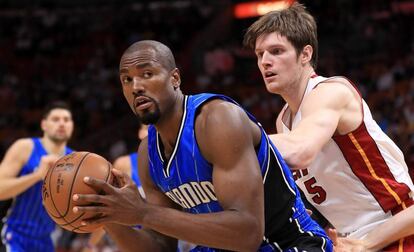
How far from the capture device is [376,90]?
11383mm

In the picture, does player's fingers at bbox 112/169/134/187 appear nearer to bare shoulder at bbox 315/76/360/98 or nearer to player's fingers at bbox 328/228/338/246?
player's fingers at bbox 328/228/338/246

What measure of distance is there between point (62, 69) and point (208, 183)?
14974 millimetres

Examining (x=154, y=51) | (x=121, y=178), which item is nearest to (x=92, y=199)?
(x=121, y=178)

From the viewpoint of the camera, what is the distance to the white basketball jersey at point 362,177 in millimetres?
3229

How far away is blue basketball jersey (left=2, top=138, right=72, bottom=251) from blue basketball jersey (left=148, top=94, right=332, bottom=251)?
3.19 metres

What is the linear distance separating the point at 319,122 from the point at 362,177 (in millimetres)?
401

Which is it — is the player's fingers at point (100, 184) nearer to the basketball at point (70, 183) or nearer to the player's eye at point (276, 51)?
the basketball at point (70, 183)

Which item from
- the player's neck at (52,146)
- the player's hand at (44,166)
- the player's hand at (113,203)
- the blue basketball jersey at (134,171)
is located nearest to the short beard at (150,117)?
the player's hand at (113,203)

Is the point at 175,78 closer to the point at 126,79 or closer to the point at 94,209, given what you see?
the point at 126,79

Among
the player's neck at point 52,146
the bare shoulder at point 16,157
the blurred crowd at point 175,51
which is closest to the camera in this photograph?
the bare shoulder at point 16,157

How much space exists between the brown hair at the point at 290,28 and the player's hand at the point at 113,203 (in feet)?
4.30

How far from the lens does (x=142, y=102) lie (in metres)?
2.67

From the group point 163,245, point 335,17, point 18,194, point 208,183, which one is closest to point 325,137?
point 208,183

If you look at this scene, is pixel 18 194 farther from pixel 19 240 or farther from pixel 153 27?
pixel 153 27
